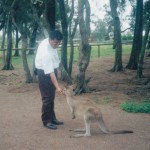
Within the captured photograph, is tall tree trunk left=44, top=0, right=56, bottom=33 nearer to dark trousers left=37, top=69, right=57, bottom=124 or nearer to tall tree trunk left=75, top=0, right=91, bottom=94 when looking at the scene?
tall tree trunk left=75, top=0, right=91, bottom=94

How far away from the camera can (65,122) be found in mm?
8570

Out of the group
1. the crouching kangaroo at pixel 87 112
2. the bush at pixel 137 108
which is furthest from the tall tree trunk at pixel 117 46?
the crouching kangaroo at pixel 87 112

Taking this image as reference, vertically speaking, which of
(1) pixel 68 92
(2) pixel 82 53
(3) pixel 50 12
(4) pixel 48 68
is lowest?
(1) pixel 68 92

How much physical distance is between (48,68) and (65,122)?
5.42 feet

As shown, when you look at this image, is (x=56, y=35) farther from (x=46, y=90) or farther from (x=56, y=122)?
(x=56, y=122)

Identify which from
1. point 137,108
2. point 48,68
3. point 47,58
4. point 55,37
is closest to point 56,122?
point 48,68

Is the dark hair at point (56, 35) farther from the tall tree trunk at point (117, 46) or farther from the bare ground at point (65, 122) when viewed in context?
the tall tree trunk at point (117, 46)

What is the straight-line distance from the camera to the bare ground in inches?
265

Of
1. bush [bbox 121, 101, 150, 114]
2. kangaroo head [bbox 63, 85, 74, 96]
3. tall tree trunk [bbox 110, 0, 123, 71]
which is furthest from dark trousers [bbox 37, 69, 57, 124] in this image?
tall tree trunk [bbox 110, 0, 123, 71]

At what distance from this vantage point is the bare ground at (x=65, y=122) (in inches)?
265

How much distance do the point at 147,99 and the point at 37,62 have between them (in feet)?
16.3

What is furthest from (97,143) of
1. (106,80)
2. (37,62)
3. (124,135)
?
(106,80)

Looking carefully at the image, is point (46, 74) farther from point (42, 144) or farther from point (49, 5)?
point (49, 5)

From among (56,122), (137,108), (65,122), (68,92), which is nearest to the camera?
(68,92)
